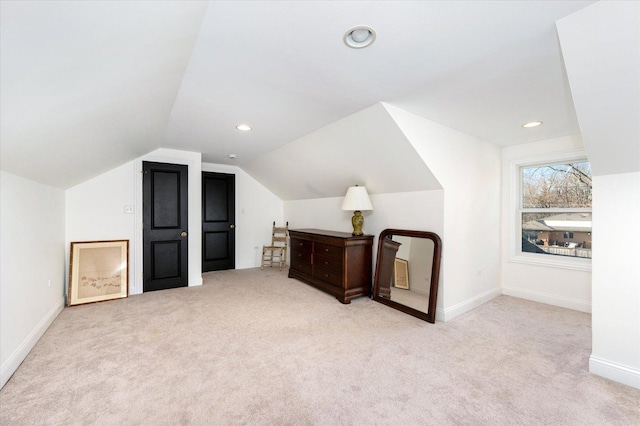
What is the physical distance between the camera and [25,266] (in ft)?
7.88

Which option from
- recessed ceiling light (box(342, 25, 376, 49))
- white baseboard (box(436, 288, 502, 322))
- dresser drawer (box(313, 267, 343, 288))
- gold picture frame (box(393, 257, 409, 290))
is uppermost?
recessed ceiling light (box(342, 25, 376, 49))

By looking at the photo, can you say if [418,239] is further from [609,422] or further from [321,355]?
[609,422]

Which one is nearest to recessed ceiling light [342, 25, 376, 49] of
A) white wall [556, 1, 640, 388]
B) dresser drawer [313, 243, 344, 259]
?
white wall [556, 1, 640, 388]

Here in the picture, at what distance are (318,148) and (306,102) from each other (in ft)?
3.94

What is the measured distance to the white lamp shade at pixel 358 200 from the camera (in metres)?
3.75

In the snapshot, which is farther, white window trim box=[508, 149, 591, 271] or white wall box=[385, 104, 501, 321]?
white window trim box=[508, 149, 591, 271]

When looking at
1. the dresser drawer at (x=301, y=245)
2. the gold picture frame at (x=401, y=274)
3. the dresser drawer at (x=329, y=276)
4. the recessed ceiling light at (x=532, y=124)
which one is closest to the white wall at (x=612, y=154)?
the recessed ceiling light at (x=532, y=124)

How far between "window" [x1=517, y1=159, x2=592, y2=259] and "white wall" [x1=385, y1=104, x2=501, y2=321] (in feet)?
1.18

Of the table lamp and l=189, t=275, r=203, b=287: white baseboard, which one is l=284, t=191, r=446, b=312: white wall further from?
l=189, t=275, r=203, b=287: white baseboard

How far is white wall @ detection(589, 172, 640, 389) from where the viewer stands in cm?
195

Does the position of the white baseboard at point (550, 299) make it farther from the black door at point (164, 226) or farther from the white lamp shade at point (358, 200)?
the black door at point (164, 226)

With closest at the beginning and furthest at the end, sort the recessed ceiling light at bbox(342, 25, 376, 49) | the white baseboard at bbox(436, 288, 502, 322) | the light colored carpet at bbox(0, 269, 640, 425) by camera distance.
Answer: the recessed ceiling light at bbox(342, 25, 376, 49) < the light colored carpet at bbox(0, 269, 640, 425) < the white baseboard at bbox(436, 288, 502, 322)

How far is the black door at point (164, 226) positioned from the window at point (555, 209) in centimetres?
515

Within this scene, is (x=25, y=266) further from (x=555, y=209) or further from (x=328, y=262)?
(x=555, y=209)
